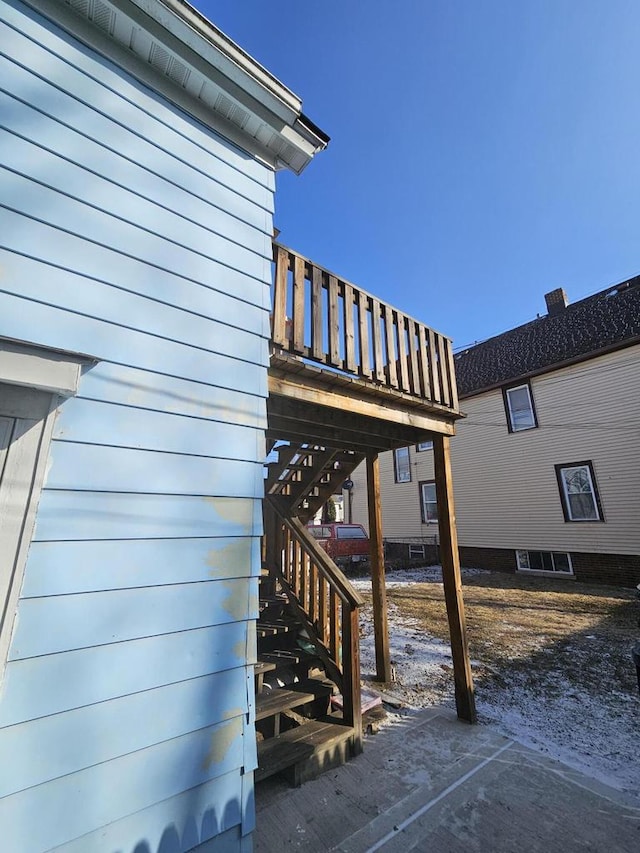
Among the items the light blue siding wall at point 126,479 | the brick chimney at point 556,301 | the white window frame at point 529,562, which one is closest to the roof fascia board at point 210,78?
the light blue siding wall at point 126,479

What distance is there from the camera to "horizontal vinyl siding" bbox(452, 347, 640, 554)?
361 inches

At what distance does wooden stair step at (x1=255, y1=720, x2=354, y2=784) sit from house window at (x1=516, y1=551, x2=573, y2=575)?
9634 mm

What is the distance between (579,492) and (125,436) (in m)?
11.5

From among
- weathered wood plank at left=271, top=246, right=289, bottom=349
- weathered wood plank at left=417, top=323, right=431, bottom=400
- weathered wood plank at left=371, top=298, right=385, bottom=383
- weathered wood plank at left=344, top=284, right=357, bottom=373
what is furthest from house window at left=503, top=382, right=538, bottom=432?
weathered wood plank at left=271, top=246, right=289, bottom=349

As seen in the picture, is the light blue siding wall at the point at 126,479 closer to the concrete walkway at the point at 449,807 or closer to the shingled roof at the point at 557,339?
the concrete walkway at the point at 449,807

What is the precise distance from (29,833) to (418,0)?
719 centimetres

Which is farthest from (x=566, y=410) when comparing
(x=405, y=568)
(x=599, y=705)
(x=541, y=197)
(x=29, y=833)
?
(x=29, y=833)

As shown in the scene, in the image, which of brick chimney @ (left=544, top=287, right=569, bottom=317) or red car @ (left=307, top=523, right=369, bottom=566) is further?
brick chimney @ (left=544, top=287, right=569, bottom=317)

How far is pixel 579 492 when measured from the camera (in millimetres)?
9883

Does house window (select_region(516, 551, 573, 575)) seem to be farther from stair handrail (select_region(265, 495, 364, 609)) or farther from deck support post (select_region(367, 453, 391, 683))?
stair handrail (select_region(265, 495, 364, 609))

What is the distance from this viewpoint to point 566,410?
33.8 feet

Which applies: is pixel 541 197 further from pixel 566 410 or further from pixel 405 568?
pixel 405 568

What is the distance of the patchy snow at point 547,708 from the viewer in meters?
2.76

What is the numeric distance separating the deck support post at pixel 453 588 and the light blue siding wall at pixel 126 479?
7.64 feet
